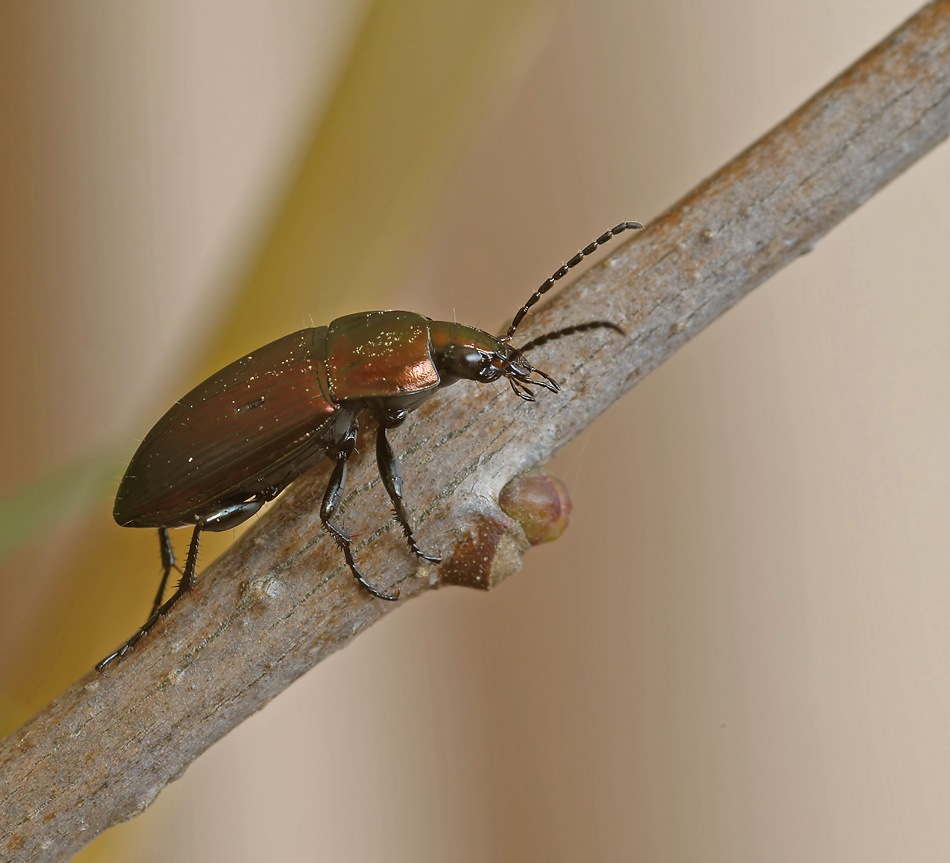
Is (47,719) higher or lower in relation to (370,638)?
lower

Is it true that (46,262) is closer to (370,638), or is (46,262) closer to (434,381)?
(370,638)

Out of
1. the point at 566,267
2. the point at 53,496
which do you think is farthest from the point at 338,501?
the point at 53,496

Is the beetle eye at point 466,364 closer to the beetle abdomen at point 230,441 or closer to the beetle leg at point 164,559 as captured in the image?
the beetle abdomen at point 230,441

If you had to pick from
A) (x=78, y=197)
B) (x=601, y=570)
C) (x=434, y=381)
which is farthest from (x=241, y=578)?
(x=78, y=197)

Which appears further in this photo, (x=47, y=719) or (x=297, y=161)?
(x=297, y=161)

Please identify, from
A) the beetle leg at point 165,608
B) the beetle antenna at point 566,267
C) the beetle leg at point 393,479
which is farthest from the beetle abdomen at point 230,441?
the beetle antenna at point 566,267

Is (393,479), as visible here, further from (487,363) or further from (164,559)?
(164,559)
